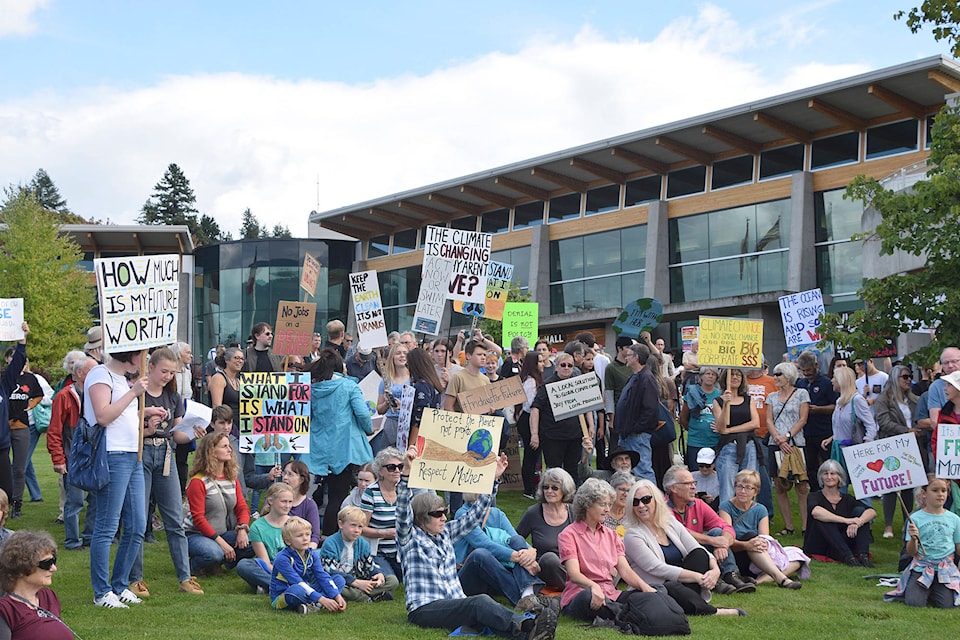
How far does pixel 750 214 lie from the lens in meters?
34.7

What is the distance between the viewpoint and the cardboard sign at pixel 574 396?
12.6 m

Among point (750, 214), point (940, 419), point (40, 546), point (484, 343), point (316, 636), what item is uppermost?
point (750, 214)

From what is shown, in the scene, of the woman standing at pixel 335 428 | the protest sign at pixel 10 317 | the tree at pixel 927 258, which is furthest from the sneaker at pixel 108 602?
the tree at pixel 927 258

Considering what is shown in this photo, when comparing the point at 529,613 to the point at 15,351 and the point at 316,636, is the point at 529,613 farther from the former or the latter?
the point at 15,351

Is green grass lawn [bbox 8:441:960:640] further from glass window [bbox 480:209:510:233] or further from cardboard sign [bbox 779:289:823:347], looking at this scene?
glass window [bbox 480:209:510:233]

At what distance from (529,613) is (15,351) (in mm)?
7776

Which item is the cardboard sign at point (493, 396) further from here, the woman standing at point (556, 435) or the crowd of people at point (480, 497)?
the woman standing at point (556, 435)

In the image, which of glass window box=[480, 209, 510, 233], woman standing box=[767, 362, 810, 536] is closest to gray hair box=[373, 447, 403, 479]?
woman standing box=[767, 362, 810, 536]

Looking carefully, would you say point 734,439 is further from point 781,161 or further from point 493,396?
point 781,161

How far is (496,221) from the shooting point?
144ft

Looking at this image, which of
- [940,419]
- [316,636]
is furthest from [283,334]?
[940,419]

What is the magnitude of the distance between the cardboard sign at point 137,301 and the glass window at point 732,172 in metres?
29.5

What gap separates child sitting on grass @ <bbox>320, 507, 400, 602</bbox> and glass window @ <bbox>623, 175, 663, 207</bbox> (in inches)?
1205

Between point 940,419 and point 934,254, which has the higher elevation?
point 934,254
